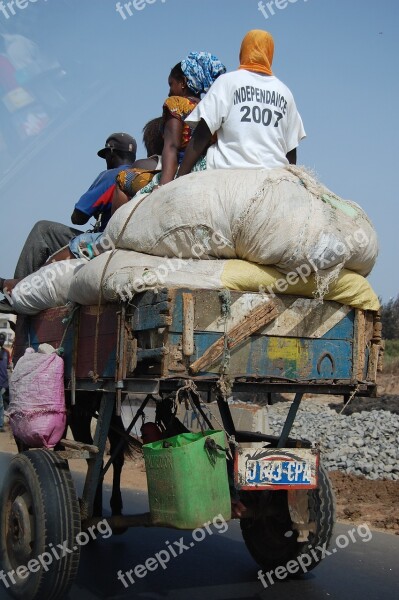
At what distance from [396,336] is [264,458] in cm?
3700

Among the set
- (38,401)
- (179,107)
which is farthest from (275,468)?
(179,107)

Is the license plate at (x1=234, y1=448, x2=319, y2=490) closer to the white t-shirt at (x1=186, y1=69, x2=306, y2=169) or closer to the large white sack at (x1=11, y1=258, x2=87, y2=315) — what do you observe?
the white t-shirt at (x1=186, y1=69, x2=306, y2=169)

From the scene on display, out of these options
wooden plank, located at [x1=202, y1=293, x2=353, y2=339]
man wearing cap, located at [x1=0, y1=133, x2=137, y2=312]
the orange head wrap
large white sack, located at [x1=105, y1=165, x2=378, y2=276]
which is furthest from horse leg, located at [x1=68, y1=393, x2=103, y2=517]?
the orange head wrap

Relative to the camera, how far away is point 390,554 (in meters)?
5.91

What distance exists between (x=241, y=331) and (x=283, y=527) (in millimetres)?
1709

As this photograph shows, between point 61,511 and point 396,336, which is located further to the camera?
point 396,336

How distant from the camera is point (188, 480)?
3545 mm

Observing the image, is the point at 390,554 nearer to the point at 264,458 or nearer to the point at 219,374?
the point at 264,458

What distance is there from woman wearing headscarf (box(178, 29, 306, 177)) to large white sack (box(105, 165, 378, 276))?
0.41 m

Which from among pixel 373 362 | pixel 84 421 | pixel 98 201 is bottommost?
pixel 84 421

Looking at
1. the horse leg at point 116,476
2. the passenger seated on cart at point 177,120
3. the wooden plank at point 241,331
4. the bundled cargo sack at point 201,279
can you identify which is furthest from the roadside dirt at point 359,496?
the wooden plank at point 241,331

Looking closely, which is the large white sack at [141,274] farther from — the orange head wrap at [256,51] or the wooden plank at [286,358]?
the orange head wrap at [256,51]

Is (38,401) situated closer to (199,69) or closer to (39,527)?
(39,527)

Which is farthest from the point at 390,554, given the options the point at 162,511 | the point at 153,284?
the point at 153,284
